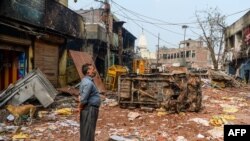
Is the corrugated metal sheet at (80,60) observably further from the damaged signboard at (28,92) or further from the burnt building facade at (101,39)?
the damaged signboard at (28,92)

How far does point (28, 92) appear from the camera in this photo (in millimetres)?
10602

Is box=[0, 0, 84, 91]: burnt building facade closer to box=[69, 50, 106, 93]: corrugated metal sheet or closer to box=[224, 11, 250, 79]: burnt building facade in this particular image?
box=[69, 50, 106, 93]: corrugated metal sheet

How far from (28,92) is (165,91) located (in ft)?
14.4

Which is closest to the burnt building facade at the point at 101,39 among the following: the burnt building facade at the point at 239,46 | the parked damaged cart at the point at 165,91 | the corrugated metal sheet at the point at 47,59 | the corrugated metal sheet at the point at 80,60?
the corrugated metal sheet at the point at 80,60

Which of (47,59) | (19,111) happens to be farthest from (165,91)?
(47,59)

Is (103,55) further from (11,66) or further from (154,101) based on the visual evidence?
(154,101)

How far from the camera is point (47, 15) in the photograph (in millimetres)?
14180

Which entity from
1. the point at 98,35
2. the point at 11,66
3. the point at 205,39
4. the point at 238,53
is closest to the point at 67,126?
the point at 11,66

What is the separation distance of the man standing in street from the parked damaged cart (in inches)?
204

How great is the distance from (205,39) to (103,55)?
43.4 feet

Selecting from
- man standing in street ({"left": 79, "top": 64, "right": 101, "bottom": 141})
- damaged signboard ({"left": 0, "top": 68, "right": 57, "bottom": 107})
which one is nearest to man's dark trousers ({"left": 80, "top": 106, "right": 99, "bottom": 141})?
man standing in street ({"left": 79, "top": 64, "right": 101, "bottom": 141})

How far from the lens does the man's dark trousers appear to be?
6.12 m

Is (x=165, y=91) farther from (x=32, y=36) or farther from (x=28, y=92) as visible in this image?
(x=32, y=36)

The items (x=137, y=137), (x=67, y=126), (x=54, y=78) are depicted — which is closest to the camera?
(x=137, y=137)
